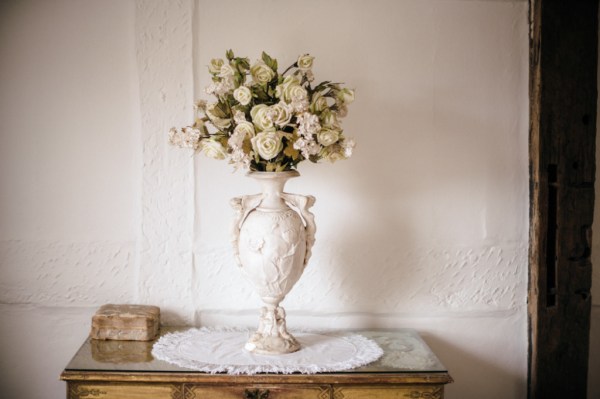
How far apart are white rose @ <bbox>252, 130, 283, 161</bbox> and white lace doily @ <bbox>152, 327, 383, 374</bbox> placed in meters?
0.84

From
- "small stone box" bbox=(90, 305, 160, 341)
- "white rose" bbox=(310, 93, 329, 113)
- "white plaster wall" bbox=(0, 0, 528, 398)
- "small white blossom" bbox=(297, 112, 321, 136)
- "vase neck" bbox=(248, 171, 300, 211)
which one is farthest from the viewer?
"white plaster wall" bbox=(0, 0, 528, 398)

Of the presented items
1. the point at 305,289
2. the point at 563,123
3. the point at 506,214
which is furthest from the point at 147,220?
the point at 563,123

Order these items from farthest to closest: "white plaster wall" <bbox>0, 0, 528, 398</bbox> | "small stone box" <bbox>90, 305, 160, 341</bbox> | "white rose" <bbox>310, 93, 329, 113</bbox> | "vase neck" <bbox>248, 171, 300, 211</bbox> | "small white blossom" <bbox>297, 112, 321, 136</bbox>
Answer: "white plaster wall" <bbox>0, 0, 528, 398</bbox> → "small stone box" <bbox>90, 305, 160, 341</bbox> → "vase neck" <bbox>248, 171, 300, 211</bbox> → "white rose" <bbox>310, 93, 329, 113</bbox> → "small white blossom" <bbox>297, 112, 321, 136</bbox>

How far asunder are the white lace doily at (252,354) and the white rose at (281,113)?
38.0 inches

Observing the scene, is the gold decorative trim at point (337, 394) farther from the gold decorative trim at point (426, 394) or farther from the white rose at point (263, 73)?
the white rose at point (263, 73)

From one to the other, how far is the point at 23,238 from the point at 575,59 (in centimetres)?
276

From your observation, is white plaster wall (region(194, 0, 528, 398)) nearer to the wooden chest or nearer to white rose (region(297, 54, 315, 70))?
white rose (region(297, 54, 315, 70))

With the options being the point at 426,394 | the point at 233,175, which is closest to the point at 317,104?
the point at 233,175

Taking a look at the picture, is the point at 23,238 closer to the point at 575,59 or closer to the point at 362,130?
the point at 362,130

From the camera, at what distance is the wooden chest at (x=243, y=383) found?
8.57 feet

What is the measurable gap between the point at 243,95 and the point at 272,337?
1.02 meters

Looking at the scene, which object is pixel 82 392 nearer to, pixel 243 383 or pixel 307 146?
pixel 243 383

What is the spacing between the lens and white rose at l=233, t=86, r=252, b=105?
2566 millimetres

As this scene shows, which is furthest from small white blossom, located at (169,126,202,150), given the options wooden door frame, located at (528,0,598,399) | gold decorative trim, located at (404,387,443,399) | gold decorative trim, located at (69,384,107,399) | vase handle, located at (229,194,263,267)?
wooden door frame, located at (528,0,598,399)
